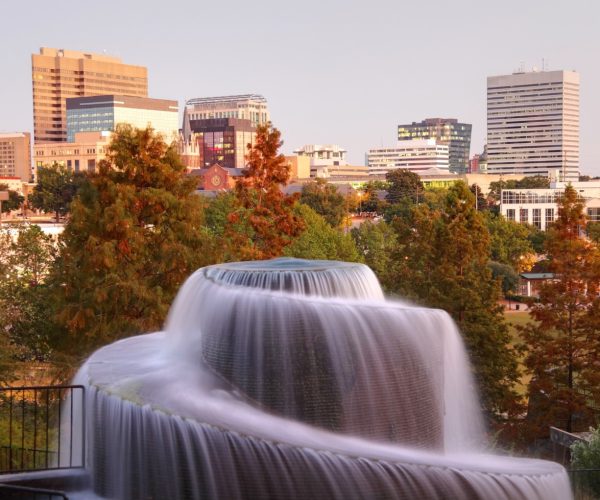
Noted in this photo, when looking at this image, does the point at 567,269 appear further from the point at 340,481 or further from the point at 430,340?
the point at 340,481

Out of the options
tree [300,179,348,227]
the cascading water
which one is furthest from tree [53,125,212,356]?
tree [300,179,348,227]

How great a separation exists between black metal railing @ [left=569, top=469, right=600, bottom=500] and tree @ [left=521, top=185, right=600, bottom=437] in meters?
7.88

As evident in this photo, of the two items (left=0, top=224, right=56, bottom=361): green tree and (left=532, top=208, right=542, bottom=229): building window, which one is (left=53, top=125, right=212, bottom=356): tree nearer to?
(left=0, top=224, right=56, bottom=361): green tree

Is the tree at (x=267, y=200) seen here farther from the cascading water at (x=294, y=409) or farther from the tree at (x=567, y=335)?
the cascading water at (x=294, y=409)

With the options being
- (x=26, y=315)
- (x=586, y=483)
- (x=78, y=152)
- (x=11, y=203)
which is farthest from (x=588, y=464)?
(x=78, y=152)

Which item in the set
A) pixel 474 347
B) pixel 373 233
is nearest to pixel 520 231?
pixel 373 233

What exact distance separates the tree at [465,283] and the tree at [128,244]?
24.2 feet

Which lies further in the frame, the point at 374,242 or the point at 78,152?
the point at 78,152

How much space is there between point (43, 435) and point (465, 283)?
14054 mm

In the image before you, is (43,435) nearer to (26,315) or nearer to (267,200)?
(26,315)

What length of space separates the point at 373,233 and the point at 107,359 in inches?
1844

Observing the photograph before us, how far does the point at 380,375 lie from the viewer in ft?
36.6

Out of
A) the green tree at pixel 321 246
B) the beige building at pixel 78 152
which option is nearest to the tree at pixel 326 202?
the green tree at pixel 321 246

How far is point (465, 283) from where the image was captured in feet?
88.1
